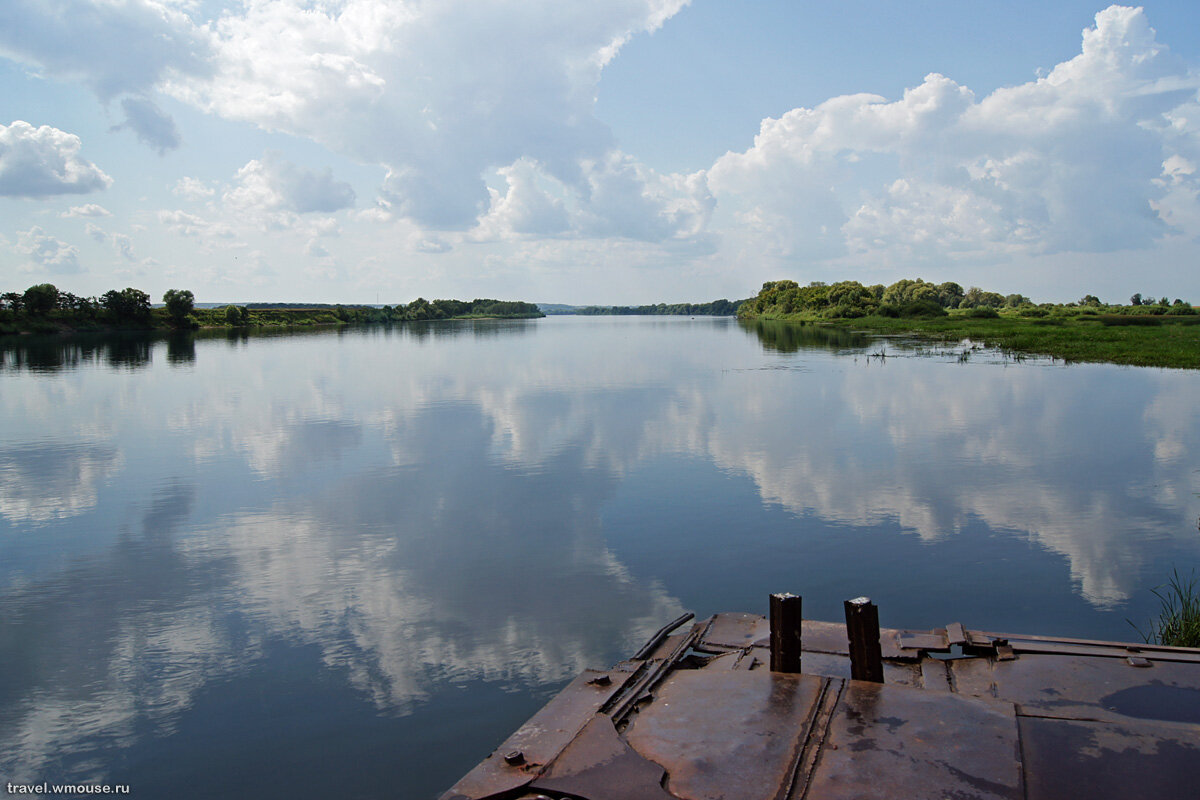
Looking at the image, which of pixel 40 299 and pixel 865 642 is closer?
pixel 865 642

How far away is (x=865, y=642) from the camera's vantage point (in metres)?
7.55

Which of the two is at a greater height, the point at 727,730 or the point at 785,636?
the point at 785,636

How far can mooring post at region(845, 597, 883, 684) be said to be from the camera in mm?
7492

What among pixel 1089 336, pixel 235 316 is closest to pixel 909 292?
pixel 1089 336

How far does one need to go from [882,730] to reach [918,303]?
472 ft

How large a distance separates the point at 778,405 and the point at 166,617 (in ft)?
91.0

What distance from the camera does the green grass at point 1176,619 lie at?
32.0 feet

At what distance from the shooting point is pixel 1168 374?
43469 millimetres

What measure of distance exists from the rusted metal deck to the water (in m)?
2.33

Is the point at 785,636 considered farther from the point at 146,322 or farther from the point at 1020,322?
the point at 146,322

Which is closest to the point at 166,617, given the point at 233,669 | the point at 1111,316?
the point at 233,669

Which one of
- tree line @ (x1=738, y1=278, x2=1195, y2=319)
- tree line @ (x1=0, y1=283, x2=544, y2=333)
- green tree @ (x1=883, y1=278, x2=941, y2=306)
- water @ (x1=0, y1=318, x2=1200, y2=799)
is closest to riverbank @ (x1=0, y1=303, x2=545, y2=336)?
tree line @ (x1=0, y1=283, x2=544, y2=333)

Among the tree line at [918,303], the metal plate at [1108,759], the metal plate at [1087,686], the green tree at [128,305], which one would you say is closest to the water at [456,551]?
the metal plate at [1087,686]

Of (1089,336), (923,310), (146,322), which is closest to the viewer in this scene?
(1089,336)
